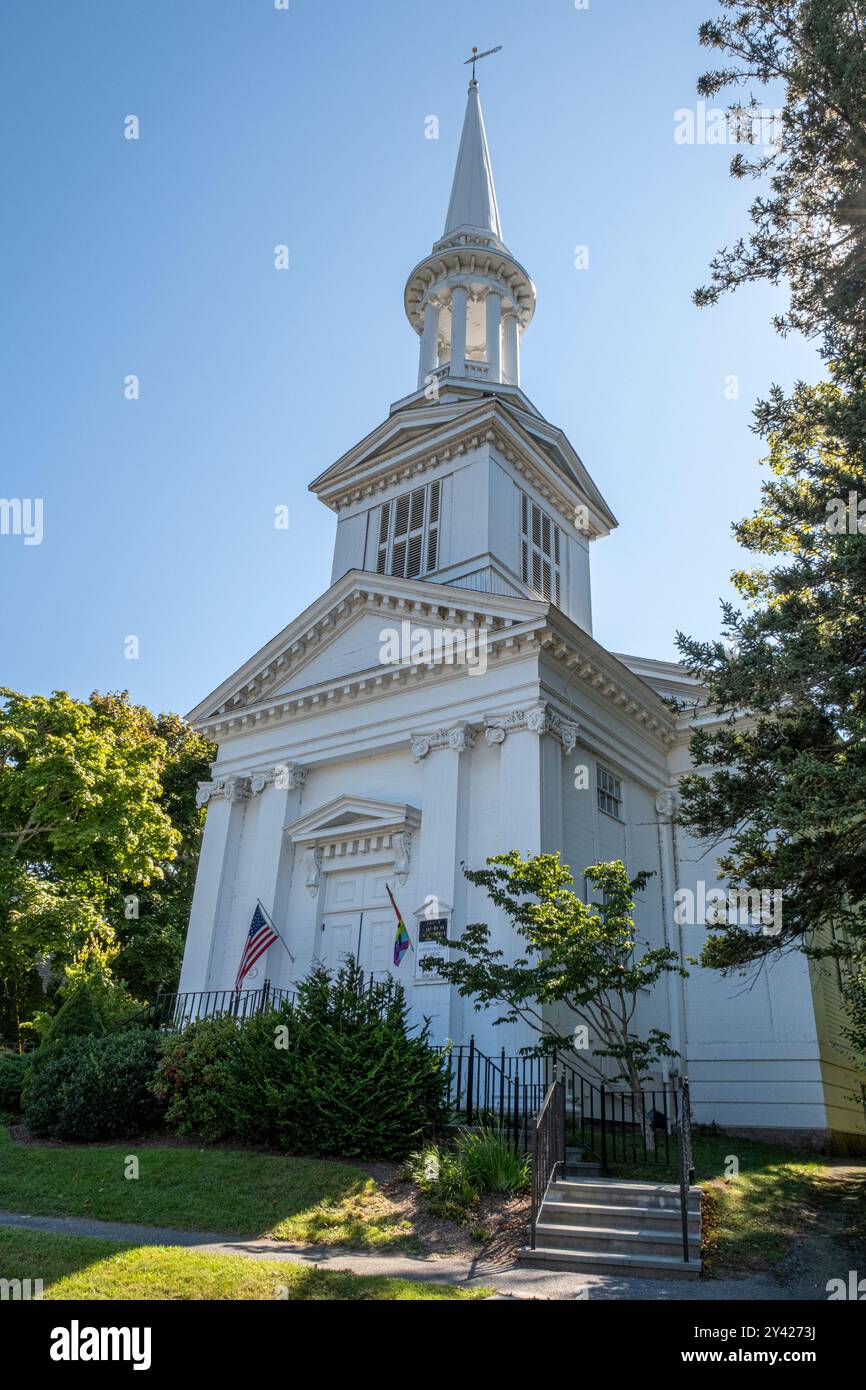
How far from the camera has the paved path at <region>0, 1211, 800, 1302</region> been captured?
809cm

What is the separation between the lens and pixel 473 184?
34812mm

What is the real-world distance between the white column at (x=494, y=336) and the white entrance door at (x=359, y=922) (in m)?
16.5

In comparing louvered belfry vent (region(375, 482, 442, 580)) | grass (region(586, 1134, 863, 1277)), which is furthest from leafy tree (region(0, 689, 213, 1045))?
grass (region(586, 1134, 863, 1277))

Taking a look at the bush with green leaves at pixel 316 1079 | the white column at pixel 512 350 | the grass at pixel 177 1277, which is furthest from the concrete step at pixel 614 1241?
the white column at pixel 512 350

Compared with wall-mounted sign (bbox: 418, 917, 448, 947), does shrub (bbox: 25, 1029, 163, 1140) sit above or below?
below

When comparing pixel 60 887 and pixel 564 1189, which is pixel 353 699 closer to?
pixel 60 887

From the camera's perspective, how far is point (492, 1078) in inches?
611

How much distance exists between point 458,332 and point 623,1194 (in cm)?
2563

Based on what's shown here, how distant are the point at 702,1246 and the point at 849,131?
42.7ft

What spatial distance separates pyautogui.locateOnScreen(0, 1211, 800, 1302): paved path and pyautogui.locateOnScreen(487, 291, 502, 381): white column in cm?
2482

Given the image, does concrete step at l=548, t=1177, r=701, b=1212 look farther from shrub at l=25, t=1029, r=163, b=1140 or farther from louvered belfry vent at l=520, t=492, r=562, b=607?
louvered belfry vent at l=520, t=492, r=562, b=607

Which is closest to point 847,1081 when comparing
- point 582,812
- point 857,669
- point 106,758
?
point 582,812

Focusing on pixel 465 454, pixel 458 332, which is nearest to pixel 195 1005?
pixel 465 454

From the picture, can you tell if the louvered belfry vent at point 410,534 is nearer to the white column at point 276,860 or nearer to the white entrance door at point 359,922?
the white column at point 276,860
